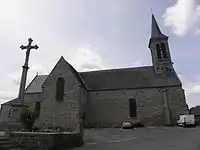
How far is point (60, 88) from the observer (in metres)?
30.0

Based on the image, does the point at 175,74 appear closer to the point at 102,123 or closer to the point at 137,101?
the point at 137,101

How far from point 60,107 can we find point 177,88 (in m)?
16.8

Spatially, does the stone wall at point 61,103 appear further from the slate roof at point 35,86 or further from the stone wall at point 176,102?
the stone wall at point 176,102

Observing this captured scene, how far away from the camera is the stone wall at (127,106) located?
2981 centimetres

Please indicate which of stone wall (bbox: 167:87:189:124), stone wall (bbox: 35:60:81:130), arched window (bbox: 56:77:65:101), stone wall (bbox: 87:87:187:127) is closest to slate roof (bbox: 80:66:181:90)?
stone wall (bbox: 87:87:187:127)

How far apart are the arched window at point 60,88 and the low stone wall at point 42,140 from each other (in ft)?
59.0

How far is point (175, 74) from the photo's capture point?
32.6m

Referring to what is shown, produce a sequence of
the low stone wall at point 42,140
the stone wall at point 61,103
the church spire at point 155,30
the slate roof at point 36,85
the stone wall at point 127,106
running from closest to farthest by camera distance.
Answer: the low stone wall at point 42,140 < the stone wall at point 61,103 < the stone wall at point 127,106 < the slate roof at point 36,85 < the church spire at point 155,30

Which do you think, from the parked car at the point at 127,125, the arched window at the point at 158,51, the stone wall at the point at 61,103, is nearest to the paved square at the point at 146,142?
the parked car at the point at 127,125

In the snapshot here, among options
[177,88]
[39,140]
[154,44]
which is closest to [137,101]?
[177,88]

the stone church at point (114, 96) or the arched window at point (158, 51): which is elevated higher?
the arched window at point (158, 51)

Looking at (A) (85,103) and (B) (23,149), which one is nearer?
(B) (23,149)

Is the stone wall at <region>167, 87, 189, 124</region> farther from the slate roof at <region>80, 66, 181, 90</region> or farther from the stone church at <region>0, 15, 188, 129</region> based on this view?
the slate roof at <region>80, 66, 181, 90</region>

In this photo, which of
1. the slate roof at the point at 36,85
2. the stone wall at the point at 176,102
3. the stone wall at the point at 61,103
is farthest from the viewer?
the slate roof at the point at 36,85
